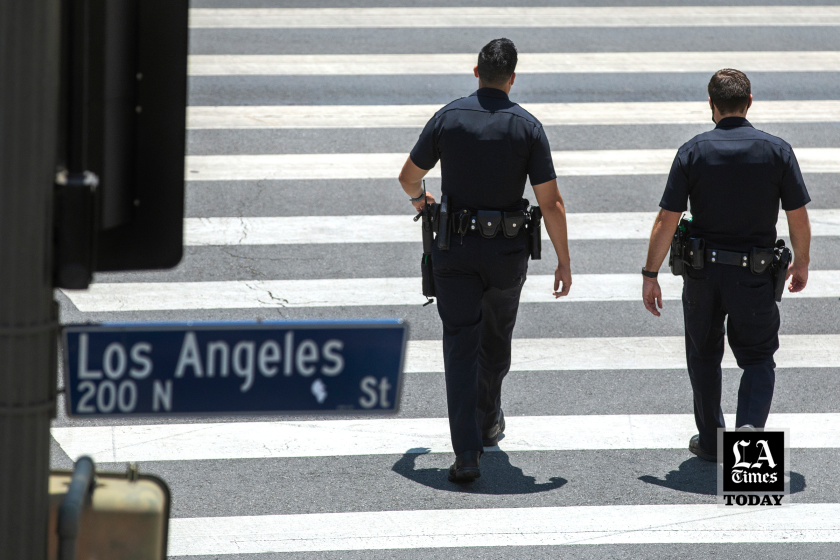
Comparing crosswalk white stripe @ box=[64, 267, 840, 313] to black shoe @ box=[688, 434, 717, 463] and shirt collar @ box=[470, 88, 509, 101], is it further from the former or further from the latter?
shirt collar @ box=[470, 88, 509, 101]

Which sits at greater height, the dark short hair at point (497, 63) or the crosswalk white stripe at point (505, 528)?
the dark short hair at point (497, 63)

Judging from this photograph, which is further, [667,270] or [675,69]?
[675,69]

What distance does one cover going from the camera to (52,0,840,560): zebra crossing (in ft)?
16.3

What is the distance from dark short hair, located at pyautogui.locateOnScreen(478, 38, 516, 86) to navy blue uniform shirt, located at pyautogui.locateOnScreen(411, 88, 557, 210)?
59mm

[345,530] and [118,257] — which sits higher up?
[118,257]

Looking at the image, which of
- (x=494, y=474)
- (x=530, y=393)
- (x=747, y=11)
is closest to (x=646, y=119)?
(x=747, y=11)

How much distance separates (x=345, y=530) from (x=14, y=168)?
316cm

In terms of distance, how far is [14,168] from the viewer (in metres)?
2.02

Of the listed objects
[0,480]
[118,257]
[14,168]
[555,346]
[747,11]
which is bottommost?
[555,346]

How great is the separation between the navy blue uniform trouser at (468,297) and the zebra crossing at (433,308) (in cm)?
36

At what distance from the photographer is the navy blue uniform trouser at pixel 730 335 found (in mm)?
5199

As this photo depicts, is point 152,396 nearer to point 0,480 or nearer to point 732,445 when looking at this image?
point 0,480

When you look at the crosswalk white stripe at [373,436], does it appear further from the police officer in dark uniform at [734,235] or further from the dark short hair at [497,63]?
the dark short hair at [497,63]

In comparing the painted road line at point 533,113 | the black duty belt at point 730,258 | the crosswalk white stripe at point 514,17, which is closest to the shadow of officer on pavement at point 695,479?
the black duty belt at point 730,258
